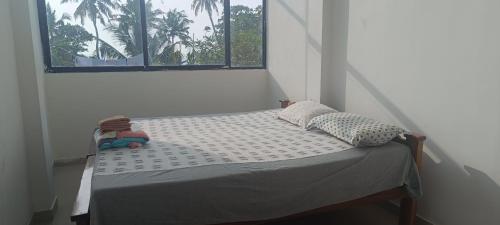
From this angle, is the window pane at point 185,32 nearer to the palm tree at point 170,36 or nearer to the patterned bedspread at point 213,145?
the palm tree at point 170,36

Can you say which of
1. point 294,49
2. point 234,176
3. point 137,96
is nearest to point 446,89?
point 234,176

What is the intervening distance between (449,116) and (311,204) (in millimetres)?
1039

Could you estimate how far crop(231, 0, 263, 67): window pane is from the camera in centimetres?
421

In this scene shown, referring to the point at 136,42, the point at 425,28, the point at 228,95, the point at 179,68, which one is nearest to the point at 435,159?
the point at 425,28

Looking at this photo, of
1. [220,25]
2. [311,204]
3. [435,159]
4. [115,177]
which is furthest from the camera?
[220,25]

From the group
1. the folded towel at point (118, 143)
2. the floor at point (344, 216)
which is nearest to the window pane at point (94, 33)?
the floor at point (344, 216)

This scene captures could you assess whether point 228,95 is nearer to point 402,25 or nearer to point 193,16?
point 193,16

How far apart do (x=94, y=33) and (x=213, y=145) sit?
2.33 m

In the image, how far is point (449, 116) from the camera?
207 cm

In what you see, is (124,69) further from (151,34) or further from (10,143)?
(10,143)

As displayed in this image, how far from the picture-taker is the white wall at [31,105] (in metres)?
2.29

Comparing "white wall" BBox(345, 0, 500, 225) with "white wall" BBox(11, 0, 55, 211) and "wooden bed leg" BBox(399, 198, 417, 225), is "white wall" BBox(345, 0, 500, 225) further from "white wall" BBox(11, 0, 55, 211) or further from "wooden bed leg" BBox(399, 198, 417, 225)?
"white wall" BBox(11, 0, 55, 211)

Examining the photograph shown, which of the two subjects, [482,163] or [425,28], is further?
[425,28]

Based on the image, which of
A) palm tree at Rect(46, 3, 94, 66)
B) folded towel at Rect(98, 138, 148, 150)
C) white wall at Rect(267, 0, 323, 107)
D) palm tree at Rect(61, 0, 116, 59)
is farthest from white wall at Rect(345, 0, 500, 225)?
palm tree at Rect(46, 3, 94, 66)
